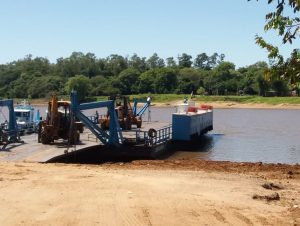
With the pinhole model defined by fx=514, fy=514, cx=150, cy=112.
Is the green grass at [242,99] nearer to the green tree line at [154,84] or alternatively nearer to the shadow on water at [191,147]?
the green tree line at [154,84]

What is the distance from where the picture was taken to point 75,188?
45.9 feet

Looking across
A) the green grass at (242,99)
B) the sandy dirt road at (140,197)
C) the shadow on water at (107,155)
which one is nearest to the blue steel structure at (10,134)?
the shadow on water at (107,155)

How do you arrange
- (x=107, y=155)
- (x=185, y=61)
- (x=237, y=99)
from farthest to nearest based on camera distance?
(x=185, y=61) < (x=237, y=99) < (x=107, y=155)

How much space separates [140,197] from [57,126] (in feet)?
42.6

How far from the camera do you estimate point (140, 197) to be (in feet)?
42.2

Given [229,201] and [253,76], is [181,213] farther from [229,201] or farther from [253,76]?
[253,76]

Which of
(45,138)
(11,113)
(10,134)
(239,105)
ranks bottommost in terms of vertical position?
(239,105)

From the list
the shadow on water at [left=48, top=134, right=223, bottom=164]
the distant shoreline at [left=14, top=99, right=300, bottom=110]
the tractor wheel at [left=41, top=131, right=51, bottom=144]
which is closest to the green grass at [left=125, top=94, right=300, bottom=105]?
the distant shoreline at [left=14, top=99, right=300, bottom=110]

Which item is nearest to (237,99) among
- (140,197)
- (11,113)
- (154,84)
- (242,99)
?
(242,99)

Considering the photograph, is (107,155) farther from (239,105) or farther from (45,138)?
(239,105)

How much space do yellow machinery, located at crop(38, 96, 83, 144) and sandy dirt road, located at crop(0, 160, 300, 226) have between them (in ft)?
17.3

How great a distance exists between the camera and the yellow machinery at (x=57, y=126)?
80.0 feet

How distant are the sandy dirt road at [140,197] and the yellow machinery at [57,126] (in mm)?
5277

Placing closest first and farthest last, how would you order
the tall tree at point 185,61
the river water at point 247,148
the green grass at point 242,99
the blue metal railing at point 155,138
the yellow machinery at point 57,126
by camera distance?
the yellow machinery at point 57,126, the blue metal railing at point 155,138, the river water at point 247,148, the green grass at point 242,99, the tall tree at point 185,61
